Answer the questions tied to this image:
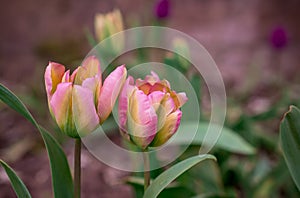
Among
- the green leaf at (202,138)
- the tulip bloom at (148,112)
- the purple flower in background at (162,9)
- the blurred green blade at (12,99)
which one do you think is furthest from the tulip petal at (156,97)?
the purple flower in background at (162,9)

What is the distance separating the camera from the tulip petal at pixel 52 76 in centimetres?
60

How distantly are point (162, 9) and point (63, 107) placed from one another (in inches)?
33.9

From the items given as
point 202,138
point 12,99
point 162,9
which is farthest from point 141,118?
point 162,9

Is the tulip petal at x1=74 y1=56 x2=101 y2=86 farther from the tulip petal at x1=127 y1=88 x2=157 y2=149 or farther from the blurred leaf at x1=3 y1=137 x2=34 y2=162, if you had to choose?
the blurred leaf at x1=3 y1=137 x2=34 y2=162

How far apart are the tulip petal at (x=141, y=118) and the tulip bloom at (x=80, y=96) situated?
20 millimetres

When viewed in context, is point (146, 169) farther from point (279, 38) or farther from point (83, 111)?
point (279, 38)

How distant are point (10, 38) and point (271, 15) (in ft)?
3.29

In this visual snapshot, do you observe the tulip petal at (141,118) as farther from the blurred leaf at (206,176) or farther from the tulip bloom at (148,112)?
the blurred leaf at (206,176)

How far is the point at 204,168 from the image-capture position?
126cm

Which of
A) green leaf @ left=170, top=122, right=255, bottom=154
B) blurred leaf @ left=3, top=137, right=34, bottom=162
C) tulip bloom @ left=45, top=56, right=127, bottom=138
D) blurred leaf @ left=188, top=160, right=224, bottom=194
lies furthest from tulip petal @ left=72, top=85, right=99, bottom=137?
blurred leaf @ left=3, top=137, right=34, bottom=162

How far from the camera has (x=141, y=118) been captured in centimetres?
59

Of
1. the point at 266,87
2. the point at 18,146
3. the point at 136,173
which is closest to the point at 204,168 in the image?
the point at 136,173

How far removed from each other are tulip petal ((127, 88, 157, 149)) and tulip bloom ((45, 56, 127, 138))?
20 millimetres

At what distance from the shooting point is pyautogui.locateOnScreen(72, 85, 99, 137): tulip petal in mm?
577
